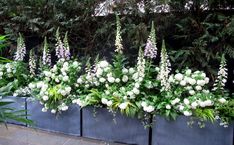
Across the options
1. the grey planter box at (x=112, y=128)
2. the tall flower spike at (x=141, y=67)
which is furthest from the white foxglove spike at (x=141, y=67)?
the grey planter box at (x=112, y=128)

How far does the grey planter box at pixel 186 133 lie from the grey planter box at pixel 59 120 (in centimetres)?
86

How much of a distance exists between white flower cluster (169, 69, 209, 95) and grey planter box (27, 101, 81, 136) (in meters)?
1.10

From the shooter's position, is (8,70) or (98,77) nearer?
(98,77)

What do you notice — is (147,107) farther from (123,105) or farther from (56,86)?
(56,86)

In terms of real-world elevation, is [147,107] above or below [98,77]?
below

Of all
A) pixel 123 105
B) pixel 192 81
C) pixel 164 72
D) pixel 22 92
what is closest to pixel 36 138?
pixel 22 92

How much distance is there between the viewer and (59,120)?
9.72ft

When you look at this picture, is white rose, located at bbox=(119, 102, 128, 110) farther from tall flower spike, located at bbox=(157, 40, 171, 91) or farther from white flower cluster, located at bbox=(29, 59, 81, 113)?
white flower cluster, located at bbox=(29, 59, 81, 113)

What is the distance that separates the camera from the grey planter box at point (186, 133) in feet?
7.89

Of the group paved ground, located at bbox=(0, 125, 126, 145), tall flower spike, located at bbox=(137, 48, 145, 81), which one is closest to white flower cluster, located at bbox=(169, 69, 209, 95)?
tall flower spike, located at bbox=(137, 48, 145, 81)

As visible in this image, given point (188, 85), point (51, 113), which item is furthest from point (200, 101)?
point (51, 113)

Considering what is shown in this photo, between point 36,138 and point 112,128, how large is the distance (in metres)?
0.85

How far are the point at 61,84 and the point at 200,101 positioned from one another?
1.44 m

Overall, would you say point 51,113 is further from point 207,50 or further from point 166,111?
point 207,50
